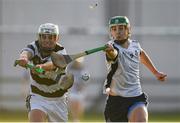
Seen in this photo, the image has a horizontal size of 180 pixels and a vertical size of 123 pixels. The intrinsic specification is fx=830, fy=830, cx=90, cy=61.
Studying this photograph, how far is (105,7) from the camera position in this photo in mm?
29781

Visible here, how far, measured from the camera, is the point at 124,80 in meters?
12.0

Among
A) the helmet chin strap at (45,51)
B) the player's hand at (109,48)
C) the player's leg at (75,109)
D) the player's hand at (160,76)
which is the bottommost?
the player's leg at (75,109)

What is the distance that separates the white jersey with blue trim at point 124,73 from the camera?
11.9 m

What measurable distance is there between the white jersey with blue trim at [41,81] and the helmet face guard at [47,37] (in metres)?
0.09

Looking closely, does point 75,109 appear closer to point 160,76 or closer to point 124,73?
point 160,76

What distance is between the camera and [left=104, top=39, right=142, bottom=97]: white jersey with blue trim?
11.9 meters

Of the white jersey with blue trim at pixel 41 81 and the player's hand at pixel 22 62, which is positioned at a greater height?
the player's hand at pixel 22 62

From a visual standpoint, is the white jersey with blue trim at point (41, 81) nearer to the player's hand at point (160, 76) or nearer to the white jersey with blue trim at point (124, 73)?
the white jersey with blue trim at point (124, 73)

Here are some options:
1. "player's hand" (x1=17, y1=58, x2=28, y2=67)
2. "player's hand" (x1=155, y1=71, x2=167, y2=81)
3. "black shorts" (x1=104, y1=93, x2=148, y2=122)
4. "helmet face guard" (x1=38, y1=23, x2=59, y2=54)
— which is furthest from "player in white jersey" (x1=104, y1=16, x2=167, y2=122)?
"player's hand" (x1=17, y1=58, x2=28, y2=67)

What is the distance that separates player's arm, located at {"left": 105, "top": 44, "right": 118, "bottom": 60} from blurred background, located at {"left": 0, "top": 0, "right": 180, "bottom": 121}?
17.7m

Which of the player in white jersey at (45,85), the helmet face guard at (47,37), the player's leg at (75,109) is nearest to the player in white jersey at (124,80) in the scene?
the player in white jersey at (45,85)

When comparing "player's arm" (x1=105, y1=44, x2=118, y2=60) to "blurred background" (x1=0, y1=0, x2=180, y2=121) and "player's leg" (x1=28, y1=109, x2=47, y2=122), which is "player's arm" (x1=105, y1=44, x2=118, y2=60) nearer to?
"player's leg" (x1=28, y1=109, x2=47, y2=122)

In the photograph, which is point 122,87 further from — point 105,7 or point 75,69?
point 105,7

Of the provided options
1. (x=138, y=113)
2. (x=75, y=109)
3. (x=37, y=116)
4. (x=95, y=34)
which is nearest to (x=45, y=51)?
(x=37, y=116)
